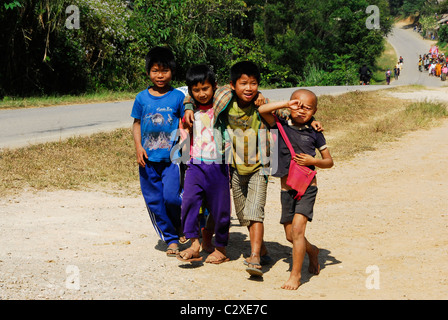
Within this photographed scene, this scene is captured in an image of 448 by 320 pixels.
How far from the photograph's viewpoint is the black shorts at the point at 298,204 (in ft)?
14.2

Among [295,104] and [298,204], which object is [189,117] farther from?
[298,204]

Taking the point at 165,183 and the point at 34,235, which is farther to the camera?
the point at 34,235

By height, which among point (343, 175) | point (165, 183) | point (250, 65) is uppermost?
point (250, 65)

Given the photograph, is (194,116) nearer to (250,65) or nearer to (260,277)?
(250,65)

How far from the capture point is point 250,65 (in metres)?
4.46

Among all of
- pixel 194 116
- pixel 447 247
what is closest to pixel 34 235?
pixel 194 116

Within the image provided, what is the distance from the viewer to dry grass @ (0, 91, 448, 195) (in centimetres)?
791

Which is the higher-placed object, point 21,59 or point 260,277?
point 21,59

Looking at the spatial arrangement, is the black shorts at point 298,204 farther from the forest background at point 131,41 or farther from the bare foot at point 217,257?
the forest background at point 131,41

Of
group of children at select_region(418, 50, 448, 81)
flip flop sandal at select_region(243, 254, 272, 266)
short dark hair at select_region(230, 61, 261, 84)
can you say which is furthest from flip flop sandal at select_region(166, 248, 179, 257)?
group of children at select_region(418, 50, 448, 81)

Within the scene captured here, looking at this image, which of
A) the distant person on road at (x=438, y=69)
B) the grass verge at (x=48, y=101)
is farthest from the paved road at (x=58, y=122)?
the distant person on road at (x=438, y=69)

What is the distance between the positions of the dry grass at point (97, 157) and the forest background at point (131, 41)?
8.79 m

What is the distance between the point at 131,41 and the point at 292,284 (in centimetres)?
1900

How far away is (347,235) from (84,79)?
52.6 feet
